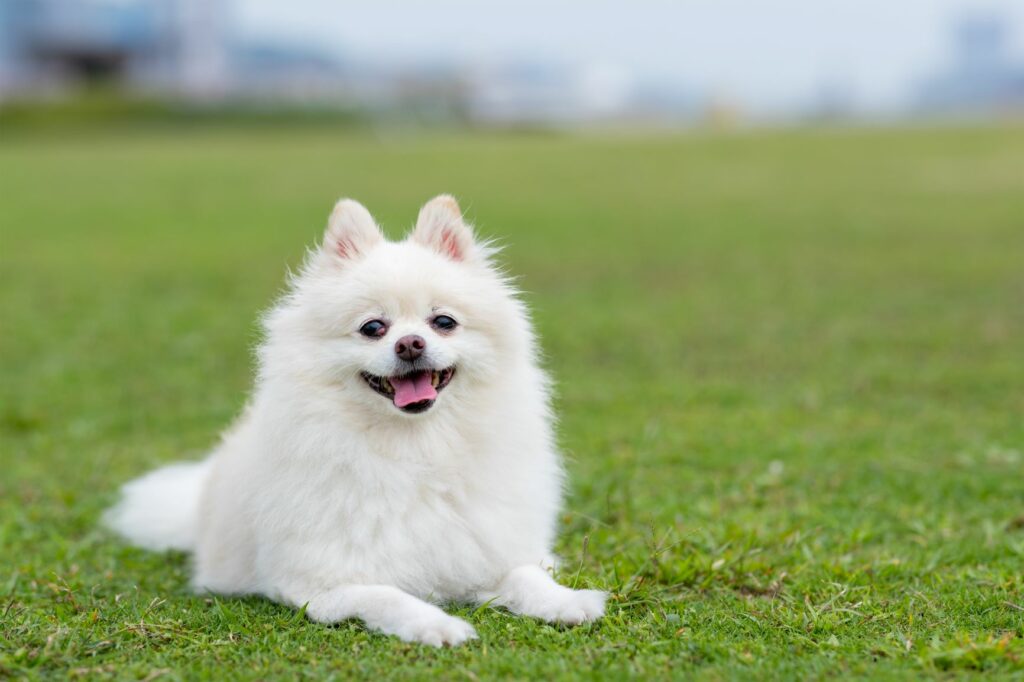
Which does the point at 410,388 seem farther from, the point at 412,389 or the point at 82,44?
the point at 82,44

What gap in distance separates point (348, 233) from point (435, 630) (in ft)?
4.08

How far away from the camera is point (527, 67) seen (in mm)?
103938

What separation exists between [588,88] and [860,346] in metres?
105

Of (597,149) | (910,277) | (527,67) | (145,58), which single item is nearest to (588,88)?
(527,67)

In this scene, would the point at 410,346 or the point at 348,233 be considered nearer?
the point at 410,346

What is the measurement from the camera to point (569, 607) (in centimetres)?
340

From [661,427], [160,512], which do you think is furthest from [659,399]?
[160,512]

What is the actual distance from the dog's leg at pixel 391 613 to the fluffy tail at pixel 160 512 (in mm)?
1190

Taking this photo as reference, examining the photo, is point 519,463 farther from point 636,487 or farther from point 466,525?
point 636,487

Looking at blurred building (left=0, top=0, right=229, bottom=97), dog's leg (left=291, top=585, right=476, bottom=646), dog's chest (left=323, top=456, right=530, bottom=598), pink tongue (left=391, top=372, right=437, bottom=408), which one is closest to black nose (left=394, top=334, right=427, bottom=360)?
pink tongue (left=391, top=372, right=437, bottom=408)

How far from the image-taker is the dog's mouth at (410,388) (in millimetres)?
3406

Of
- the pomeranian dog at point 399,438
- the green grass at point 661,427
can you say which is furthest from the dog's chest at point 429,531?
the green grass at point 661,427

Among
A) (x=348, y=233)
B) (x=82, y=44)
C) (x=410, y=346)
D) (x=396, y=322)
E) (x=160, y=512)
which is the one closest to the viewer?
(x=410, y=346)

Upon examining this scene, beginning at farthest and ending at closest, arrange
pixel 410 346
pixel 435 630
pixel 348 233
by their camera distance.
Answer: pixel 348 233 < pixel 410 346 < pixel 435 630
